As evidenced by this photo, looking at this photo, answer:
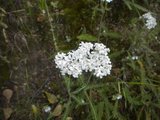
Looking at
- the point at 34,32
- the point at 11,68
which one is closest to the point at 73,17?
the point at 34,32

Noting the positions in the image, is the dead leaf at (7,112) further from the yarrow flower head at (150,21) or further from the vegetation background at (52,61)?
the yarrow flower head at (150,21)

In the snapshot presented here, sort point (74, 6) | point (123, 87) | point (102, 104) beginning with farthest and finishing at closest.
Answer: point (74, 6), point (123, 87), point (102, 104)

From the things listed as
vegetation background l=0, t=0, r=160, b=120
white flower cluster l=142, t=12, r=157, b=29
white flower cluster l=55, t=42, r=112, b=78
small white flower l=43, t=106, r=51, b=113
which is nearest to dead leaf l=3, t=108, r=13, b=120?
vegetation background l=0, t=0, r=160, b=120

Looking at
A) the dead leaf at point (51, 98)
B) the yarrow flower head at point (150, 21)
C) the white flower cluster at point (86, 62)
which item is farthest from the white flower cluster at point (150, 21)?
the dead leaf at point (51, 98)

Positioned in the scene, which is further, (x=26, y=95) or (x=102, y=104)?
(x=26, y=95)

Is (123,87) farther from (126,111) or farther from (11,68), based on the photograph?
(11,68)

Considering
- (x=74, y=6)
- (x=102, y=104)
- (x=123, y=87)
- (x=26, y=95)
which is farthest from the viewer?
(x=74, y=6)

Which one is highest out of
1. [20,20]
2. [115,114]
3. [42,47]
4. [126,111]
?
[20,20]

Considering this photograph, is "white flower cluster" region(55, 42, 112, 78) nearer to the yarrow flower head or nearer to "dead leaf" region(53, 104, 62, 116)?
the yarrow flower head
